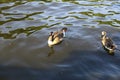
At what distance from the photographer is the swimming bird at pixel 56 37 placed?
534 inches

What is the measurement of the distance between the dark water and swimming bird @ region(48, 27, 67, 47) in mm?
282

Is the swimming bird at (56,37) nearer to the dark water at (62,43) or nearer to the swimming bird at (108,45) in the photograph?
the dark water at (62,43)

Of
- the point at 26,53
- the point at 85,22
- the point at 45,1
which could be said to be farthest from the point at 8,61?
the point at 45,1

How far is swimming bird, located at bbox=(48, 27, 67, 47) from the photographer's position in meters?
13.6

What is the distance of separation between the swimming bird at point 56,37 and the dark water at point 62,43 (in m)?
0.28

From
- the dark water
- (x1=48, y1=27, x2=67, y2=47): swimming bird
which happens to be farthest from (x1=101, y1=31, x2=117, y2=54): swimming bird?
(x1=48, y1=27, x2=67, y2=47): swimming bird

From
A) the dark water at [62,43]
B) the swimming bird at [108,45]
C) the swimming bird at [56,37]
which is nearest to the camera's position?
the dark water at [62,43]

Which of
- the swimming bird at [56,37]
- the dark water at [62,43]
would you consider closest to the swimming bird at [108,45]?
the dark water at [62,43]

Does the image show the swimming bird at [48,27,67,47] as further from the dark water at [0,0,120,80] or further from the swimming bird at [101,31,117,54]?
the swimming bird at [101,31,117,54]

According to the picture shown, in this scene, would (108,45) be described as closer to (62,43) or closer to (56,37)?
(62,43)

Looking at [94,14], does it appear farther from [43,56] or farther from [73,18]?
[43,56]

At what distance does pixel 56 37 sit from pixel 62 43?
439 mm

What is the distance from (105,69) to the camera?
11.6 meters

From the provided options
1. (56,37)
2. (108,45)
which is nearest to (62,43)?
(56,37)
